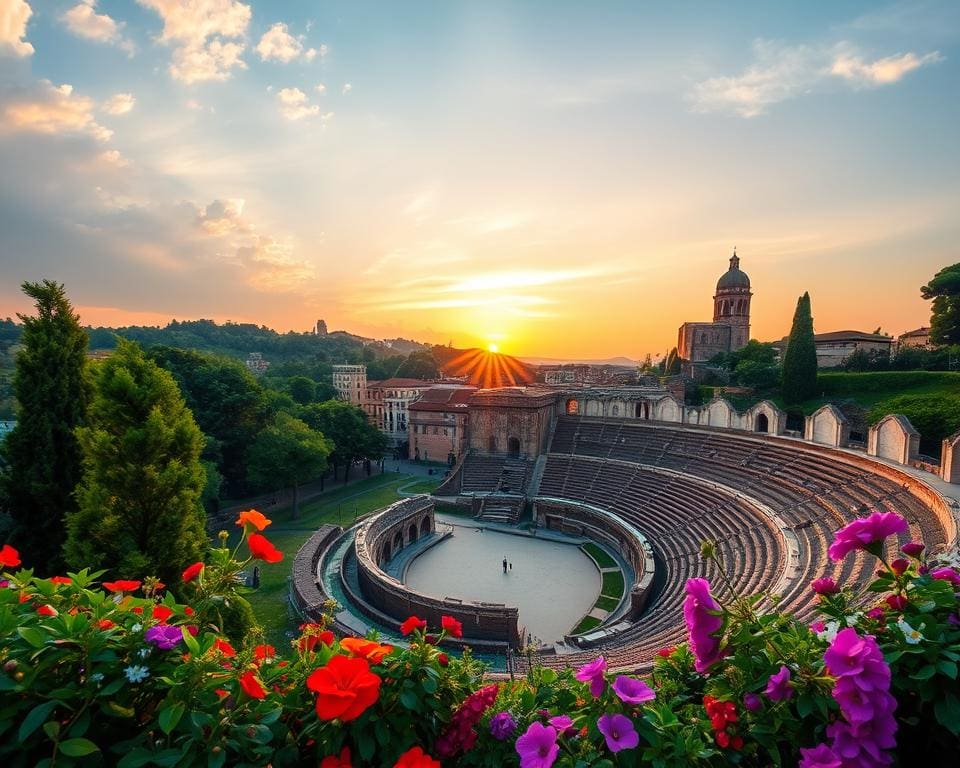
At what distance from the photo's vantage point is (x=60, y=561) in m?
11.5

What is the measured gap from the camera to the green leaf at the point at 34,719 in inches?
86.4

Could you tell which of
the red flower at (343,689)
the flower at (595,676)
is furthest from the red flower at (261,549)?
the flower at (595,676)

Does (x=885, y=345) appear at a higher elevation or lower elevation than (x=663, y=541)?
higher

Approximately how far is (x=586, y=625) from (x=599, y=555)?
6078 millimetres

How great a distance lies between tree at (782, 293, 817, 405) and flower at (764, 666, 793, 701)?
127ft

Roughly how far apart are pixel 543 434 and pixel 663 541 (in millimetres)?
13906

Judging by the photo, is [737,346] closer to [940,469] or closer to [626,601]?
[940,469]

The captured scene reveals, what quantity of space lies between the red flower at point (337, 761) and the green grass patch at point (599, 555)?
2120cm

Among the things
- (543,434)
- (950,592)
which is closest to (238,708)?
(950,592)

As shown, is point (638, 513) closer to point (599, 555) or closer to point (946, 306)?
point (599, 555)

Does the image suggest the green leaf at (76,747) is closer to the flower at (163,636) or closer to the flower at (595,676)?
the flower at (163,636)

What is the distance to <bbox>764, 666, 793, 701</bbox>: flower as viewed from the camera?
254cm

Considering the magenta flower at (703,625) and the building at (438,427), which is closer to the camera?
the magenta flower at (703,625)

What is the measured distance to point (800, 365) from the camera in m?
34.6
